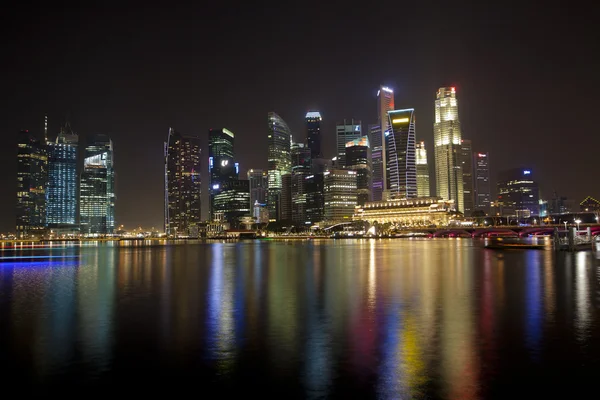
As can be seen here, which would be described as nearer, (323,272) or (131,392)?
(131,392)

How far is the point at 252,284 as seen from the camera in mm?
34094

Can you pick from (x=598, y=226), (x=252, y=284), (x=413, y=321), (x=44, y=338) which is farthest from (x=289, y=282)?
(x=598, y=226)

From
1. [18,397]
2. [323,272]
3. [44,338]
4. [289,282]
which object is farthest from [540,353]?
[323,272]

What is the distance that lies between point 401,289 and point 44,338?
20.1m

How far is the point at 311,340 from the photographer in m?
16.5

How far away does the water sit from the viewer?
Answer: 1183cm

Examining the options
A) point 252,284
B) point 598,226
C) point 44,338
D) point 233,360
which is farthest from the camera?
point 598,226

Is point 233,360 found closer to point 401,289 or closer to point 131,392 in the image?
point 131,392

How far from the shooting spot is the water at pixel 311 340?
11.8 metres

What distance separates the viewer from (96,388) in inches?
459

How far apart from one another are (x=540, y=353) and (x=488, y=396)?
485cm

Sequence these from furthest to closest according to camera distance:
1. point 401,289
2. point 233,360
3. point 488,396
Answer: point 401,289, point 233,360, point 488,396

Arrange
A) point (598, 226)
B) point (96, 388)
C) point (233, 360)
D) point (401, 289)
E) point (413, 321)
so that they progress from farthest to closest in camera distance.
→ 1. point (598, 226)
2. point (401, 289)
3. point (413, 321)
4. point (233, 360)
5. point (96, 388)

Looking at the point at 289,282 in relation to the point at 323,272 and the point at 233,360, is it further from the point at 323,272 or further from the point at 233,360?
the point at 233,360
